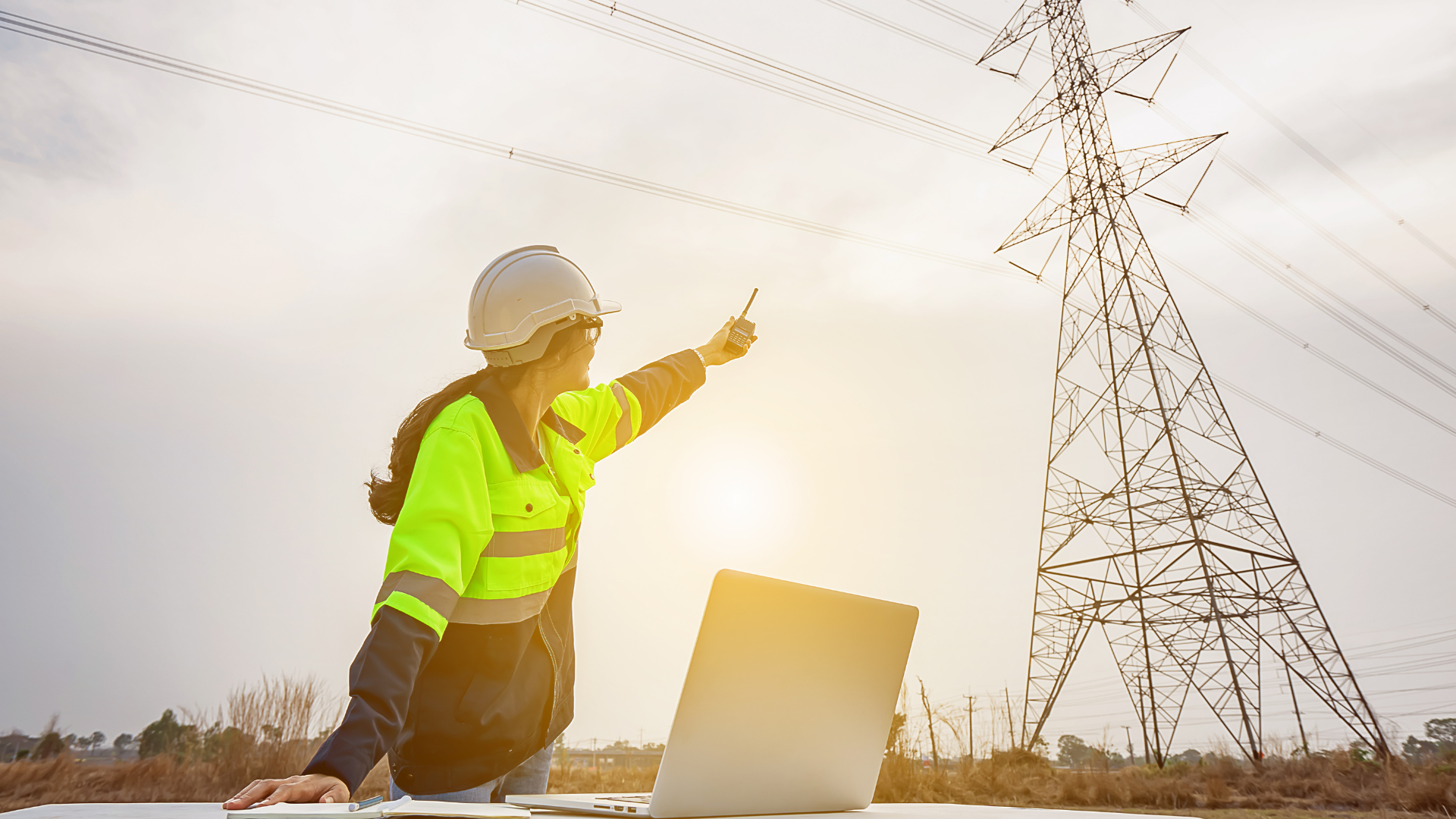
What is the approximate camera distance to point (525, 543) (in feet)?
4.67

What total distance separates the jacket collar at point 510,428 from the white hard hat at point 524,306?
117 millimetres

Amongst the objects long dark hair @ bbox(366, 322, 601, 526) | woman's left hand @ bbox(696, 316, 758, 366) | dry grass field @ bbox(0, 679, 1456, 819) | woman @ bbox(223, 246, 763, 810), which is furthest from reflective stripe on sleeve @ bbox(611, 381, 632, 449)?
dry grass field @ bbox(0, 679, 1456, 819)

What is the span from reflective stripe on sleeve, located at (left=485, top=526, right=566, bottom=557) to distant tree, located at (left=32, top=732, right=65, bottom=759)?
7254mm

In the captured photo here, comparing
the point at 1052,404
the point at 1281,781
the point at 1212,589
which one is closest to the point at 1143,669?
the point at 1212,589

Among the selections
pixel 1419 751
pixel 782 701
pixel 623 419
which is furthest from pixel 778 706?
pixel 1419 751

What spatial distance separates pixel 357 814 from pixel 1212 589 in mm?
12887

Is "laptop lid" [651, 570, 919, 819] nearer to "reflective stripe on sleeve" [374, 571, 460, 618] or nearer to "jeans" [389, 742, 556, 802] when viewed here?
"reflective stripe on sleeve" [374, 571, 460, 618]

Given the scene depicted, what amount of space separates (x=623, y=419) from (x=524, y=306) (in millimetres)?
696

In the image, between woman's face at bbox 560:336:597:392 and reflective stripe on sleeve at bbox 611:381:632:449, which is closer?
woman's face at bbox 560:336:597:392

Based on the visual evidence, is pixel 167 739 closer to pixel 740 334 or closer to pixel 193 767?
pixel 193 767

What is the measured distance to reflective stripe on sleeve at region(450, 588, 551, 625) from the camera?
4.32 ft

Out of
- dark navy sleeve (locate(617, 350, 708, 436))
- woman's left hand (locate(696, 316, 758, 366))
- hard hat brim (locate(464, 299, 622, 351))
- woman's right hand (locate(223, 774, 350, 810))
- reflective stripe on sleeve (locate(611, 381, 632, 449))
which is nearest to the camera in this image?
woman's right hand (locate(223, 774, 350, 810))

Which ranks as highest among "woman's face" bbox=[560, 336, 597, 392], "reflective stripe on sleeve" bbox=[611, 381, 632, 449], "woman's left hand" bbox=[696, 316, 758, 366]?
"woman's left hand" bbox=[696, 316, 758, 366]

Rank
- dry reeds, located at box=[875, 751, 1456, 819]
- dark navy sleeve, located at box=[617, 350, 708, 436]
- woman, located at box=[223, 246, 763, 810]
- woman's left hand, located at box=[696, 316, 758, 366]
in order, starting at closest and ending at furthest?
woman, located at box=[223, 246, 763, 810]
dark navy sleeve, located at box=[617, 350, 708, 436]
woman's left hand, located at box=[696, 316, 758, 366]
dry reeds, located at box=[875, 751, 1456, 819]
